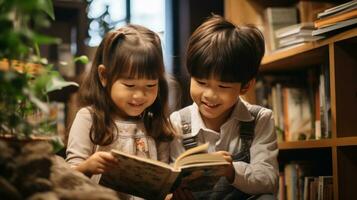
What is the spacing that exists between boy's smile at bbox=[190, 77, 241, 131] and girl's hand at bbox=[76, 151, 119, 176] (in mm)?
397

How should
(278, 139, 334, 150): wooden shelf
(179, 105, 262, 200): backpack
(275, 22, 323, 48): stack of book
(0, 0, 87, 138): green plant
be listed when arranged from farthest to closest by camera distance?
1. (275, 22, 323, 48): stack of book
2. (278, 139, 334, 150): wooden shelf
3. (179, 105, 262, 200): backpack
4. (0, 0, 87, 138): green plant

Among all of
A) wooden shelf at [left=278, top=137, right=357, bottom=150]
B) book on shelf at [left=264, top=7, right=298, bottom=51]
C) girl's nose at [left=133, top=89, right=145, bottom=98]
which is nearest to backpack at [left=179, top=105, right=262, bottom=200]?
girl's nose at [left=133, top=89, right=145, bottom=98]

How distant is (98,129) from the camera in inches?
58.2

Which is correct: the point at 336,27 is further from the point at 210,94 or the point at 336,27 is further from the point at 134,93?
the point at 134,93

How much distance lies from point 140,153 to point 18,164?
25.5 inches

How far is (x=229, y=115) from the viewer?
1655mm

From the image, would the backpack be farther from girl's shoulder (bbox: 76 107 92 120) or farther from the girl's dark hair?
girl's shoulder (bbox: 76 107 92 120)

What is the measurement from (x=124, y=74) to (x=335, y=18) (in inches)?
30.9

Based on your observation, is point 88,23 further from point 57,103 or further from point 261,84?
point 261,84

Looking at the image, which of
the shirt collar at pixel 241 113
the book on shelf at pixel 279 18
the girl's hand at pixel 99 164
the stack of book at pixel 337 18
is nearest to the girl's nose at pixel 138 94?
the girl's hand at pixel 99 164

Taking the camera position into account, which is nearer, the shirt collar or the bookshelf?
the shirt collar

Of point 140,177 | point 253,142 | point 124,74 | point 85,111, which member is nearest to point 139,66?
point 124,74

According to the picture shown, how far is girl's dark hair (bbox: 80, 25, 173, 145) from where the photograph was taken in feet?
4.77

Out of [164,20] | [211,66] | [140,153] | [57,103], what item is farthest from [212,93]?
[57,103]
